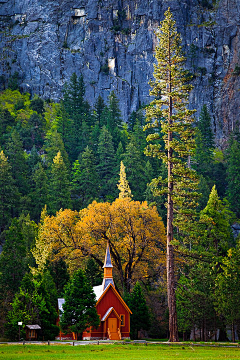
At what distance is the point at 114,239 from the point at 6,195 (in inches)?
1262

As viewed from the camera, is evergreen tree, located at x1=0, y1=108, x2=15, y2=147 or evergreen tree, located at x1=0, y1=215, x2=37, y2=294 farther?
evergreen tree, located at x1=0, y1=108, x2=15, y2=147

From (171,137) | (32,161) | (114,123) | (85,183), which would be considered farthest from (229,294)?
(114,123)

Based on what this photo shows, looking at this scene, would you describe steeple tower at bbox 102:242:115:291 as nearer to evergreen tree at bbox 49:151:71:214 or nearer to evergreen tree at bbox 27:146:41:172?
evergreen tree at bbox 49:151:71:214

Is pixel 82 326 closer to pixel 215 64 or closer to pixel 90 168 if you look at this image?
pixel 90 168

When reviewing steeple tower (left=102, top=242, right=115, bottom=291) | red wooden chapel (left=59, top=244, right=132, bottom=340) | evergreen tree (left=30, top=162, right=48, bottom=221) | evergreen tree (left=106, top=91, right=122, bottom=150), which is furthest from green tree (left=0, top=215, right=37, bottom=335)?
evergreen tree (left=106, top=91, right=122, bottom=150)

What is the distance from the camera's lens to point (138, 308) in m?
57.2

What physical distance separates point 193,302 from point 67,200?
4103 centimetres

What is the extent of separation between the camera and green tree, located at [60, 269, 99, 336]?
4666cm

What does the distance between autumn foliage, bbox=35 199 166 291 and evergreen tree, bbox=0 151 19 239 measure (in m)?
25.2

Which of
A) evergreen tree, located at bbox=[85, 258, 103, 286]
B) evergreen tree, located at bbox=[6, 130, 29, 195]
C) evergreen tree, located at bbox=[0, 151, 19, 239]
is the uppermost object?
evergreen tree, located at bbox=[6, 130, 29, 195]

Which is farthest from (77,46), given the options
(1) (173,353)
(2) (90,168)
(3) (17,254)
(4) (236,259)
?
(1) (173,353)

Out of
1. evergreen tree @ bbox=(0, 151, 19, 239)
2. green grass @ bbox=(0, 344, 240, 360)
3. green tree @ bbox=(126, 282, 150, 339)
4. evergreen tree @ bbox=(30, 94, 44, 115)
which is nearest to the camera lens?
green grass @ bbox=(0, 344, 240, 360)

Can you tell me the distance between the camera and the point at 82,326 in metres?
46.7

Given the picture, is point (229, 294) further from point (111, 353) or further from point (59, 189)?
point (59, 189)
